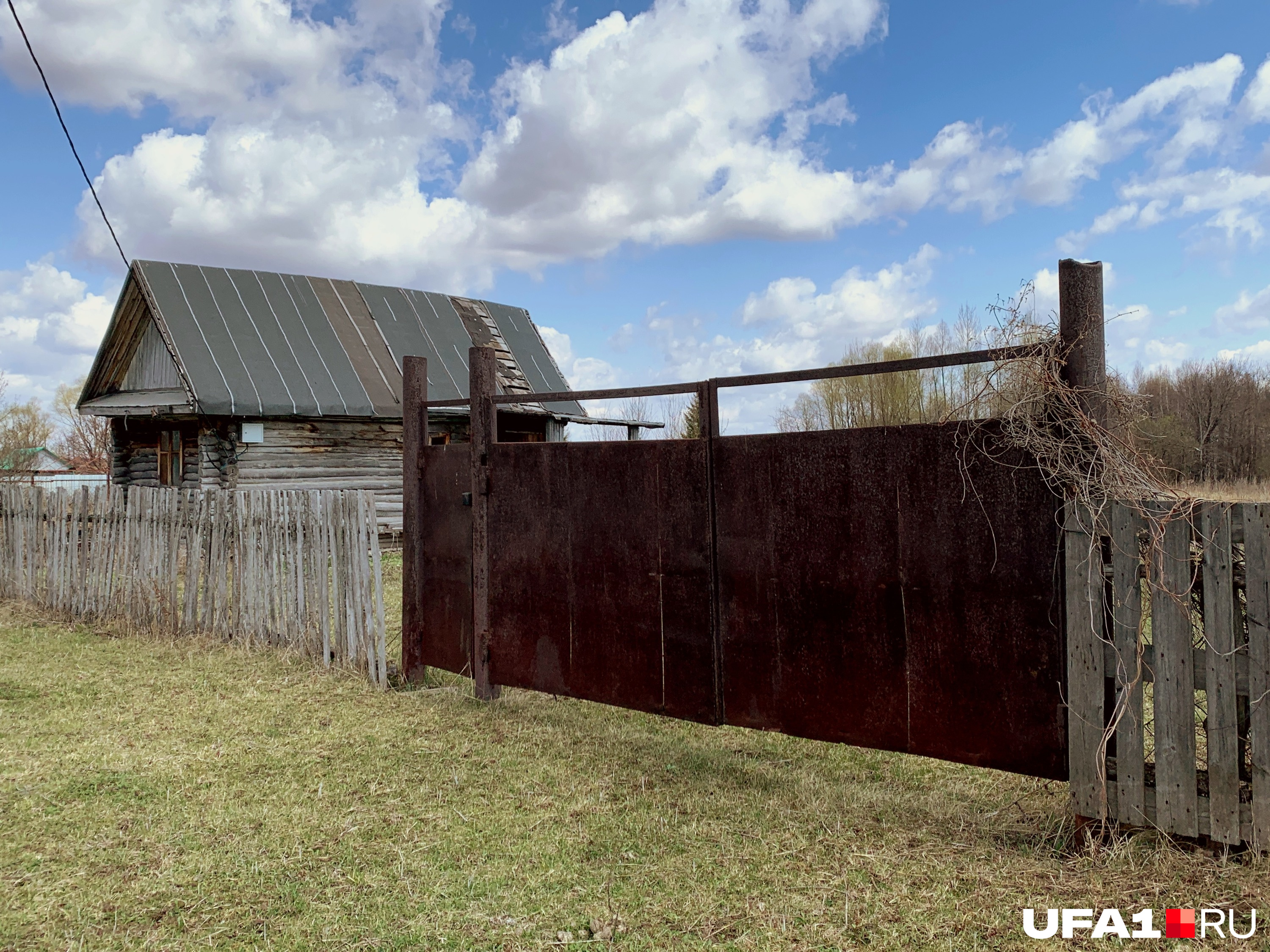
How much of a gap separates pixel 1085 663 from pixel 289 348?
1537cm

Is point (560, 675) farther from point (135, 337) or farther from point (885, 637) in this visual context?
point (135, 337)

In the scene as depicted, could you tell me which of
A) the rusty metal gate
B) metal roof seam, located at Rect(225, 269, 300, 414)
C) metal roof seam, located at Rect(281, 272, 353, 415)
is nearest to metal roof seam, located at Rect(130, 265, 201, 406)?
metal roof seam, located at Rect(225, 269, 300, 414)

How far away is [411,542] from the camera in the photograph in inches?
260

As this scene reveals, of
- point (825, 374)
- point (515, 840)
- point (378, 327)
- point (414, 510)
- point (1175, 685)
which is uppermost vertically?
point (378, 327)

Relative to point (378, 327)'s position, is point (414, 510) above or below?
below

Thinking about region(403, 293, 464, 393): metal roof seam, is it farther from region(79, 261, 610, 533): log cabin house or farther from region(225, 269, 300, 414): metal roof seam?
region(225, 269, 300, 414): metal roof seam

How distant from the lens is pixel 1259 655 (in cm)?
322

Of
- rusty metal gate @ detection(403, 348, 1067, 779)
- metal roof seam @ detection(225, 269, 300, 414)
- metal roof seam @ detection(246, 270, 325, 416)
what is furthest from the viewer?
metal roof seam @ detection(246, 270, 325, 416)

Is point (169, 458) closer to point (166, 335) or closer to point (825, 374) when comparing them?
point (166, 335)

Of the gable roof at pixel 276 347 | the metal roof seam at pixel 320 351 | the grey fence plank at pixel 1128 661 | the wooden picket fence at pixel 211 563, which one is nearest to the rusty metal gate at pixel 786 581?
the grey fence plank at pixel 1128 661

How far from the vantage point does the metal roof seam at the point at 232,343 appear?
574 inches

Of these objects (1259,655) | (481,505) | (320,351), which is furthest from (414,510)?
(320,351)

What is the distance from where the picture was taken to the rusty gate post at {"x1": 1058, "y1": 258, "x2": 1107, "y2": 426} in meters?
3.61

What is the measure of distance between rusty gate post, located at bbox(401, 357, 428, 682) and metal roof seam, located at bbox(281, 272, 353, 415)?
959 cm
